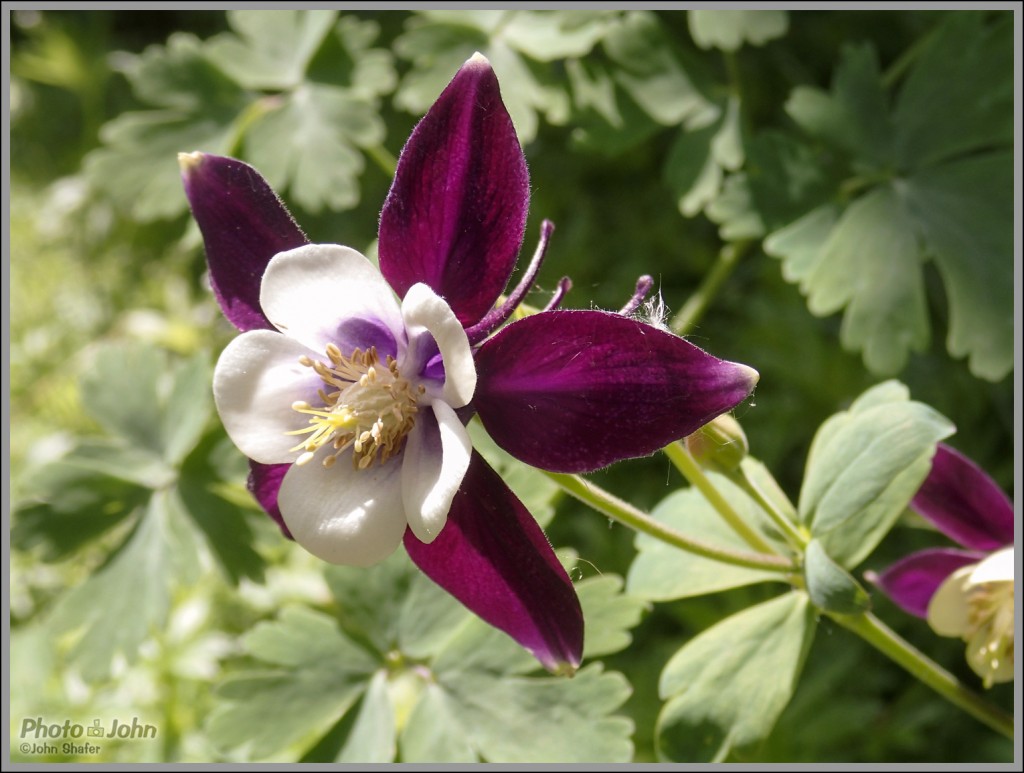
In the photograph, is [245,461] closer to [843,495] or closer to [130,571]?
[130,571]

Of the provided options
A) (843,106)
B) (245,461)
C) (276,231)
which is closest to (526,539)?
Answer: (276,231)

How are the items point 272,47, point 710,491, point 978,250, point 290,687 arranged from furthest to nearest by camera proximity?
point 272,47 < point 978,250 < point 290,687 < point 710,491

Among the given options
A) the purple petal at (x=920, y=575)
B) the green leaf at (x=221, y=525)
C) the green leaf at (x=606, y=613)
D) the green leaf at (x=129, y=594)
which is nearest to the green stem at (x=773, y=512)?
the purple petal at (x=920, y=575)

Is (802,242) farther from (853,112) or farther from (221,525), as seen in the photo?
(221,525)

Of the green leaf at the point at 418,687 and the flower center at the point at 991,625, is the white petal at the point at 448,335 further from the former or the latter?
the flower center at the point at 991,625

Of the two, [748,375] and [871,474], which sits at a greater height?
[748,375]

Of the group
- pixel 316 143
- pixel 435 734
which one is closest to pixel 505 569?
pixel 435 734
